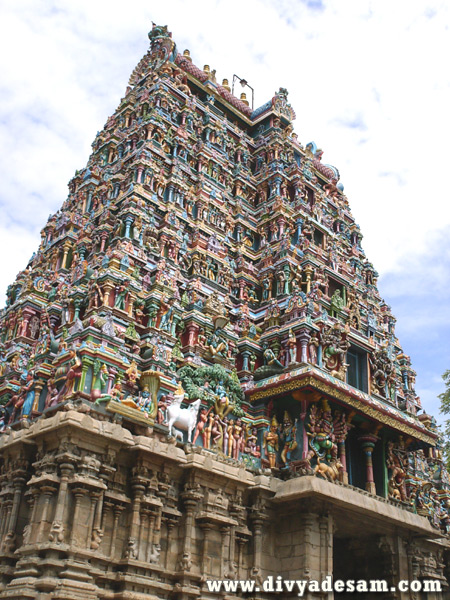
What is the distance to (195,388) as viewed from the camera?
2369cm

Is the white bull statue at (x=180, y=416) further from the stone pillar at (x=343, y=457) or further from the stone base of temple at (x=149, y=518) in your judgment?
the stone pillar at (x=343, y=457)

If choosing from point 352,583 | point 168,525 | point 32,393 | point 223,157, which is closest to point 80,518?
point 168,525

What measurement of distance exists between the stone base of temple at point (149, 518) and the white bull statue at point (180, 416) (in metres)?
0.89

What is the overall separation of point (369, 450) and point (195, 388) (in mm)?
7983

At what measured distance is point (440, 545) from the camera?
86.9 feet

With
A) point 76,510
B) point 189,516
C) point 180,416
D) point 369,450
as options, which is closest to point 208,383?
point 180,416

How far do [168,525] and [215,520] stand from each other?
1.44 meters

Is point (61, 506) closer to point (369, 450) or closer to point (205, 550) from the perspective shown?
point (205, 550)

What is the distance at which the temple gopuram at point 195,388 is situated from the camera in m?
18.6

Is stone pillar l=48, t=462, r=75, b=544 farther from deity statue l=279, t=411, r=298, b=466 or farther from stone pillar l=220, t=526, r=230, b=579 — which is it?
deity statue l=279, t=411, r=298, b=466

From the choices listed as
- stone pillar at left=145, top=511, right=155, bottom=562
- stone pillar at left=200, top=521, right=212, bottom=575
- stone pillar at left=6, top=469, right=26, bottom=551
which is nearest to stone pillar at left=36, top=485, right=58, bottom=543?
stone pillar at left=6, top=469, right=26, bottom=551

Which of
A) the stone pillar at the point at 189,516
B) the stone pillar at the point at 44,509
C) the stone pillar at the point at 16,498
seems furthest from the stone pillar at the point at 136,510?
the stone pillar at the point at 16,498

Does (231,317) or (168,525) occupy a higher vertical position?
(231,317)

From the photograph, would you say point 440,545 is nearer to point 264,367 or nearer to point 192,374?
point 264,367
